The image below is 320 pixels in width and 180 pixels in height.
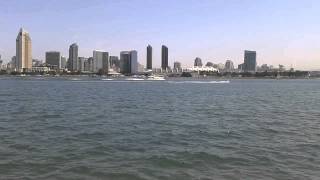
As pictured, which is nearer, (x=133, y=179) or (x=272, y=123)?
(x=133, y=179)

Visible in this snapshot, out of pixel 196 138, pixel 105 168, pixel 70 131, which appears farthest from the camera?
pixel 70 131

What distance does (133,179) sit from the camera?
17922mm

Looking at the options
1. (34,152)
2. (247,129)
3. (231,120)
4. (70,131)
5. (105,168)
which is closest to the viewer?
(105,168)

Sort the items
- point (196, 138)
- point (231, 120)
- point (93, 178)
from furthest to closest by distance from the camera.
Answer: point (231, 120), point (196, 138), point (93, 178)

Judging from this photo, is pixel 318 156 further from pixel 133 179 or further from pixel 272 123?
pixel 272 123

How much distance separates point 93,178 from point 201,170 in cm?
442

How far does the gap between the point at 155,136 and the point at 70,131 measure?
5568 mm

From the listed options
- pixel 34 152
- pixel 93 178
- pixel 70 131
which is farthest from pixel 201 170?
pixel 70 131

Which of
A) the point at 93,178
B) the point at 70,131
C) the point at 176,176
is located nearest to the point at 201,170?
the point at 176,176

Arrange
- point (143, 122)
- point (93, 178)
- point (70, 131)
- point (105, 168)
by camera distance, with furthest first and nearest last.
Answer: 1. point (143, 122)
2. point (70, 131)
3. point (105, 168)
4. point (93, 178)

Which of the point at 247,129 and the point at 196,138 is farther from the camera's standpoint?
the point at 247,129

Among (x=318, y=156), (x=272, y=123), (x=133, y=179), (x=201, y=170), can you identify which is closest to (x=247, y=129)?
(x=272, y=123)

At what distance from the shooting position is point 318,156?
74.8 ft

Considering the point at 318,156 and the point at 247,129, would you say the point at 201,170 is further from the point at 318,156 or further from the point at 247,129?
the point at 247,129
